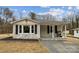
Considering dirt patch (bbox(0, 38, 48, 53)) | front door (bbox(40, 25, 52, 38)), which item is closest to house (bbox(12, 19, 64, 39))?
front door (bbox(40, 25, 52, 38))

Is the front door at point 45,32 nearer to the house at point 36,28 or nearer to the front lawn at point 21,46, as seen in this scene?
the house at point 36,28

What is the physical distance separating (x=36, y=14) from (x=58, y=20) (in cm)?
57

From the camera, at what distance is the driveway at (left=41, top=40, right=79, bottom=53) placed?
951cm

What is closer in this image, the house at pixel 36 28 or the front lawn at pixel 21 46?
→ the front lawn at pixel 21 46

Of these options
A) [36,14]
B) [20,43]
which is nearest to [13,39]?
[20,43]

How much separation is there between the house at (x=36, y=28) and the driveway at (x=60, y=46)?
0.16 metres

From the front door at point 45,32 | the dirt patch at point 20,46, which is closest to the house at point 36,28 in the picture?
the front door at point 45,32

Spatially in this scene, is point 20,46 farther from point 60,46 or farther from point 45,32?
point 60,46

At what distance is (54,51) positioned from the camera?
9516 millimetres

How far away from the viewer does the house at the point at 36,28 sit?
9586mm

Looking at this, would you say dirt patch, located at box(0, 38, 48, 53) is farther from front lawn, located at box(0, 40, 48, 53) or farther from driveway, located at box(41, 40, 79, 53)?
driveway, located at box(41, 40, 79, 53)

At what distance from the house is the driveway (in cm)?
16

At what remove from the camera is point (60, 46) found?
31.5 feet
